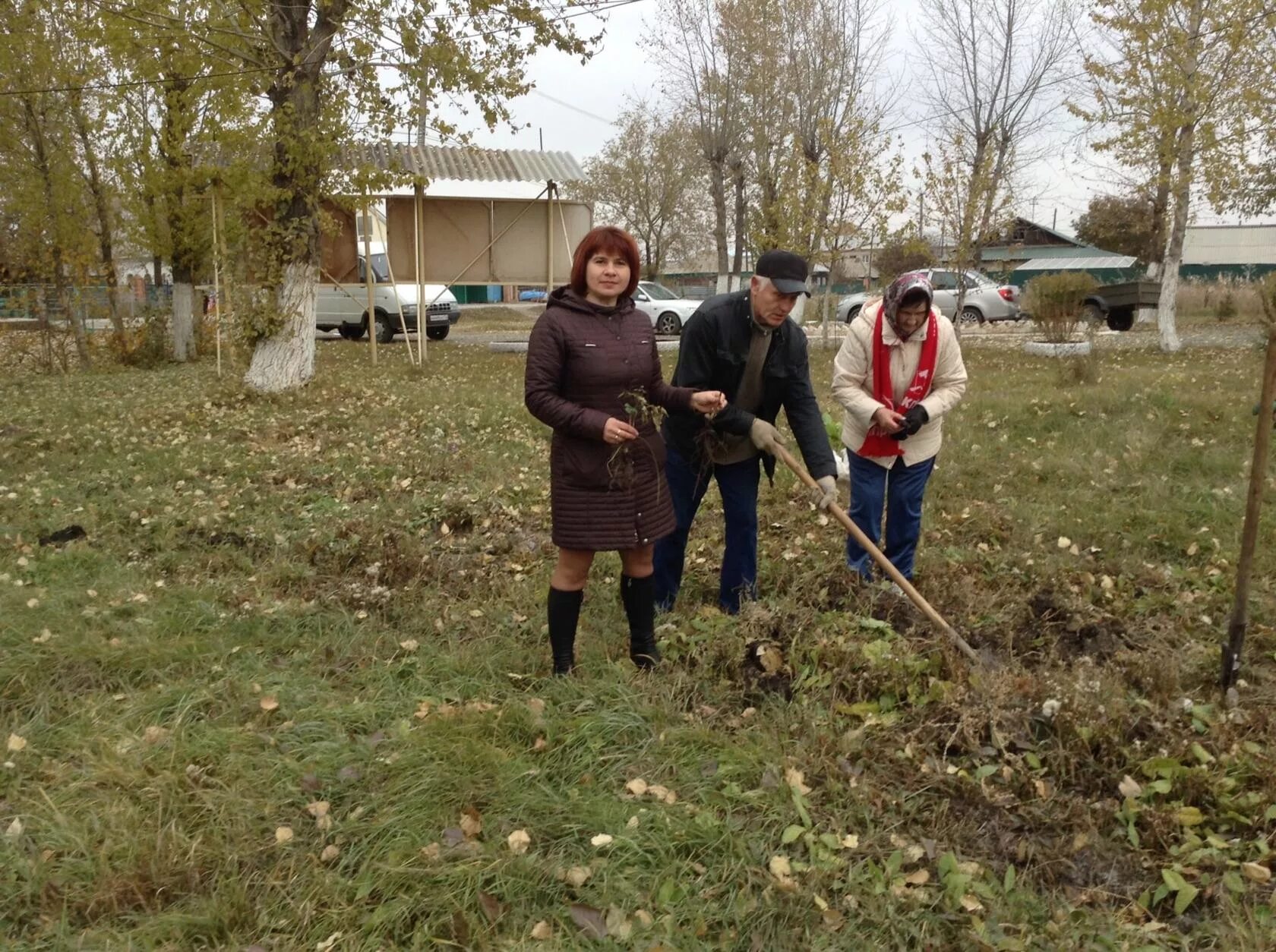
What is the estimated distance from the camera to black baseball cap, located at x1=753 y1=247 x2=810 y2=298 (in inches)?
135

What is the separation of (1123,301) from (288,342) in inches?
638

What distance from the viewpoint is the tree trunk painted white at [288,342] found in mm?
10594

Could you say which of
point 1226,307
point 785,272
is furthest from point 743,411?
point 1226,307

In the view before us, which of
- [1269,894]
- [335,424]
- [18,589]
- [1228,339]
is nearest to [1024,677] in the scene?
[1269,894]

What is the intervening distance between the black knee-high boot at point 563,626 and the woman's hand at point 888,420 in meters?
1.48

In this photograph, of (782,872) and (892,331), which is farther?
(892,331)

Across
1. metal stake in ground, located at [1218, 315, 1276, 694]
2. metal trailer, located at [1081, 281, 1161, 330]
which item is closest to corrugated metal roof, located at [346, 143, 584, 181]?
metal trailer, located at [1081, 281, 1161, 330]

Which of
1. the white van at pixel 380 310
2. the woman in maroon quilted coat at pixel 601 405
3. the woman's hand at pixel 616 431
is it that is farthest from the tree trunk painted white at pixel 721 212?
the woman's hand at pixel 616 431

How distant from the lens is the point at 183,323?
16.0 metres

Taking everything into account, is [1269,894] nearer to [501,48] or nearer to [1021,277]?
[501,48]

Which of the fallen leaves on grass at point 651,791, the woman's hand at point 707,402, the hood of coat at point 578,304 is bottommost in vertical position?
the fallen leaves on grass at point 651,791

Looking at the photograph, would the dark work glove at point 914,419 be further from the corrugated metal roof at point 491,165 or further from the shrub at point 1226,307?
the shrub at point 1226,307

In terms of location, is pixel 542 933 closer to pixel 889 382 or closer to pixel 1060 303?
pixel 889 382

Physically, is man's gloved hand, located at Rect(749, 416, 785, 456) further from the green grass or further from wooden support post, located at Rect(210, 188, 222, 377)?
wooden support post, located at Rect(210, 188, 222, 377)
